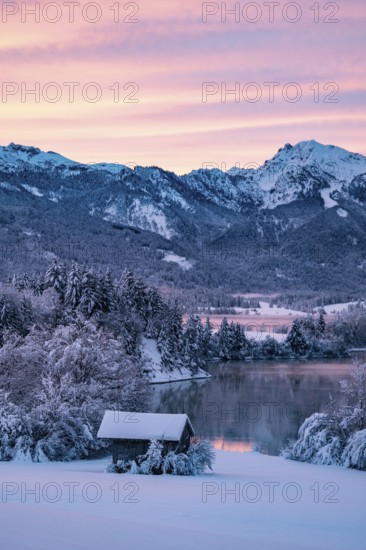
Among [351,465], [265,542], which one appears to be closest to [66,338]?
[351,465]

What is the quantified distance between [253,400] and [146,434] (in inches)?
1653

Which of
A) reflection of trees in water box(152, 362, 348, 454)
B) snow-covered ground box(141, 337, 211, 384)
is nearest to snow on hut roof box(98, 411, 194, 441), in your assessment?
reflection of trees in water box(152, 362, 348, 454)

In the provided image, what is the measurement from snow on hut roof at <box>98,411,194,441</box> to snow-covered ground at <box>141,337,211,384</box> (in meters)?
58.9

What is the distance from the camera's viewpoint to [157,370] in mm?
102812

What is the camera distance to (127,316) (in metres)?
97.2

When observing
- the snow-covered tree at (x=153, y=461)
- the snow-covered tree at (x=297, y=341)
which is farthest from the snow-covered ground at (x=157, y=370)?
the snow-covered tree at (x=153, y=461)

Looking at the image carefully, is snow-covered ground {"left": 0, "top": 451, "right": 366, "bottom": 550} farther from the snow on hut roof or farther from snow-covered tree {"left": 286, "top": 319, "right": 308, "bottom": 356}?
snow-covered tree {"left": 286, "top": 319, "right": 308, "bottom": 356}

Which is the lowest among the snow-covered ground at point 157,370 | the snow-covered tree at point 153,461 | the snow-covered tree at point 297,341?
the snow-covered tree at point 153,461

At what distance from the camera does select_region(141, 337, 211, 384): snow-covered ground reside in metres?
100

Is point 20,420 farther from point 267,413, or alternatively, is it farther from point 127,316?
point 127,316

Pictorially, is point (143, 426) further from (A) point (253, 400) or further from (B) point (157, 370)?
(B) point (157, 370)

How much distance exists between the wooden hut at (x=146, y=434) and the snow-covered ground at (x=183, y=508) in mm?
1656

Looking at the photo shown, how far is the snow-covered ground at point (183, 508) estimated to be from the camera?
1587 centimetres

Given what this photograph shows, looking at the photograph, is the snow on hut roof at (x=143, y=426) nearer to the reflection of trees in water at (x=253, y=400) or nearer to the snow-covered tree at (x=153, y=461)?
the snow-covered tree at (x=153, y=461)
